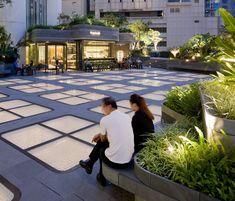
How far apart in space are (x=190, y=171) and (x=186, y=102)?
3.20 m

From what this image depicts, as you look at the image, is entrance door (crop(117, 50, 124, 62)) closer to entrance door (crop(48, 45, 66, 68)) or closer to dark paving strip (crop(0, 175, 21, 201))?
entrance door (crop(48, 45, 66, 68))

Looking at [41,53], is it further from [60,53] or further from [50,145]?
[50,145]

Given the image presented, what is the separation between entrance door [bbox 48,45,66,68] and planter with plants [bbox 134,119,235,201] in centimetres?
2162

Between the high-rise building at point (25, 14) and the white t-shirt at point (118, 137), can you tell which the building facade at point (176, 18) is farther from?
the white t-shirt at point (118, 137)

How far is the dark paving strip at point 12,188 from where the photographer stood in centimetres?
358

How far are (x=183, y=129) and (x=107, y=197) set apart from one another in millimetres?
1605

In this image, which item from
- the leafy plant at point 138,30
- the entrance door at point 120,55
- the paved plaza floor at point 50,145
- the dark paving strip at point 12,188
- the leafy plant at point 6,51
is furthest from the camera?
the leafy plant at point 138,30

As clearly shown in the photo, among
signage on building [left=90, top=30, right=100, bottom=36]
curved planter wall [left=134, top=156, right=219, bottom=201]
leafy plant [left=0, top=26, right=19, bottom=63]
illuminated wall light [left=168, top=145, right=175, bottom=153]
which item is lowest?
curved planter wall [left=134, top=156, right=219, bottom=201]

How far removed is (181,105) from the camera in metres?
5.99

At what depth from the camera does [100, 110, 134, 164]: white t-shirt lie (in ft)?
11.4

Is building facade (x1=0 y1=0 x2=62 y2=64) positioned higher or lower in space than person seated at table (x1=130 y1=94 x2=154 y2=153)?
higher

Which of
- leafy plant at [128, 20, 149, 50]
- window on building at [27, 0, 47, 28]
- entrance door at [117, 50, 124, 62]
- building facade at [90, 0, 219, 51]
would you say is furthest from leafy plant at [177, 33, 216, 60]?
building facade at [90, 0, 219, 51]

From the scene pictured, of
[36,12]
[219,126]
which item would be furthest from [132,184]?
[36,12]

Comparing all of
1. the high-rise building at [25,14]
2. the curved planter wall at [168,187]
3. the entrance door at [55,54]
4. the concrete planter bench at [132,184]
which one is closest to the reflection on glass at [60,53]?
the entrance door at [55,54]
